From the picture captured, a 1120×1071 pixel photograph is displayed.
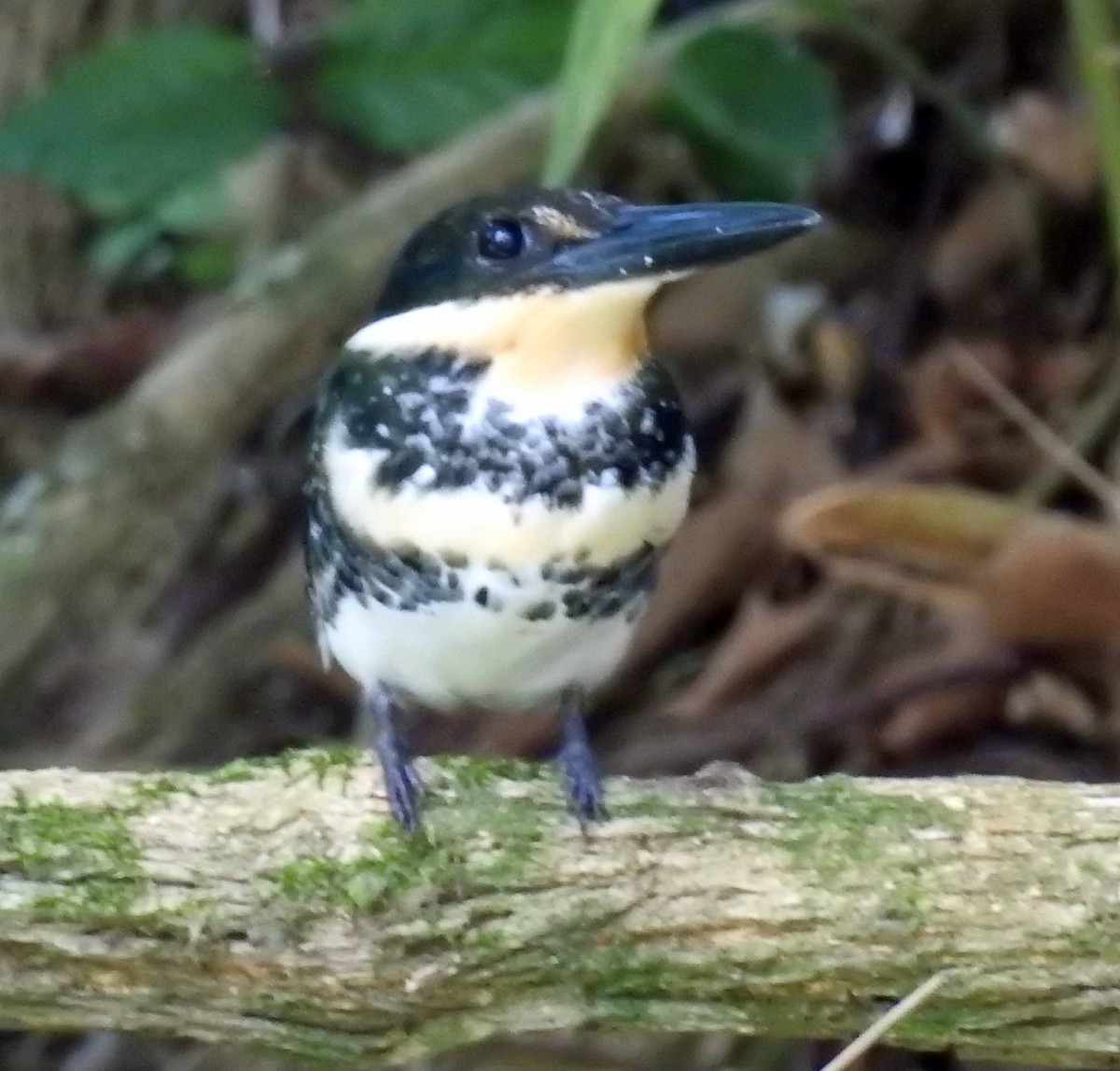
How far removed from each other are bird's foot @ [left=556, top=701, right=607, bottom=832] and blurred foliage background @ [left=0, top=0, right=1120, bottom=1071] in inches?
17.9

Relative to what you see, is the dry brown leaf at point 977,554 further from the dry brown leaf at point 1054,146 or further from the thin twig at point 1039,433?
the dry brown leaf at point 1054,146

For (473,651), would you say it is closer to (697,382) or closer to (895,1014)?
(895,1014)

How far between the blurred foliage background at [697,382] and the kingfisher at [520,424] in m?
0.46

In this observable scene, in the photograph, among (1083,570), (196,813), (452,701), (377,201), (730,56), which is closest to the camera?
(196,813)

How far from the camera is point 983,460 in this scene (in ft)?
6.32

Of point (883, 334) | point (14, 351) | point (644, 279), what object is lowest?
point (644, 279)

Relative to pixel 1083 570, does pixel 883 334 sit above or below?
above

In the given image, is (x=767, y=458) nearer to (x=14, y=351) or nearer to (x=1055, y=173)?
(x=1055, y=173)

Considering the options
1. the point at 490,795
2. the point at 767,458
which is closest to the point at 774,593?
the point at 767,458

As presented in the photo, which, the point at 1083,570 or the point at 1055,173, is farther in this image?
the point at 1055,173

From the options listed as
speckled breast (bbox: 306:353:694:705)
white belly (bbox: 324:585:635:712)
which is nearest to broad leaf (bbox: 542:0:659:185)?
speckled breast (bbox: 306:353:694:705)

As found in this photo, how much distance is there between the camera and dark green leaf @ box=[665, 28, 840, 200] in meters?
1.87

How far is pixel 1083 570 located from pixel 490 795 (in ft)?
2.21

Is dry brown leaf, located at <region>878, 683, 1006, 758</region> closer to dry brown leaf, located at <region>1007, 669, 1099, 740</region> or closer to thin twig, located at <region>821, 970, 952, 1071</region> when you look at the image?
dry brown leaf, located at <region>1007, 669, 1099, 740</region>
